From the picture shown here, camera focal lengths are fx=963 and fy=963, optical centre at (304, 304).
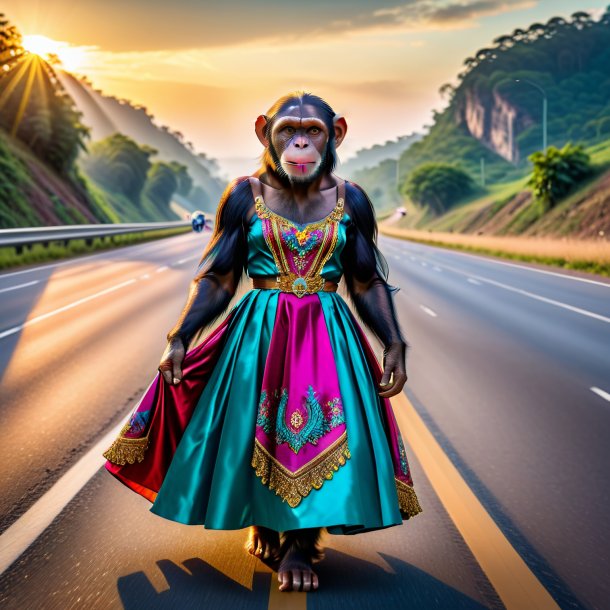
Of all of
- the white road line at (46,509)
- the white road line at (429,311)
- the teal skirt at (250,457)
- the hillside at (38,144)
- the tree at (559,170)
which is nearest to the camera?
the teal skirt at (250,457)

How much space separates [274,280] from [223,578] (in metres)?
1.27

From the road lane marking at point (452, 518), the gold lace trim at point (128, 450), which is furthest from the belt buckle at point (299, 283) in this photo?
the road lane marking at point (452, 518)

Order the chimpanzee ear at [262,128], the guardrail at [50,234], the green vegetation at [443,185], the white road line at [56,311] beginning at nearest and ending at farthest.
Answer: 1. the chimpanzee ear at [262,128]
2. the white road line at [56,311]
3. the guardrail at [50,234]
4. the green vegetation at [443,185]

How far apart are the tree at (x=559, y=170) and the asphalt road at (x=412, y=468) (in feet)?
135

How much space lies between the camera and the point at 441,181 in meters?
109

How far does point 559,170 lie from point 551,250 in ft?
78.7

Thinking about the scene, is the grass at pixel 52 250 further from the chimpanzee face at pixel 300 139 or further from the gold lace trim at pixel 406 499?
the gold lace trim at pixel 406 499

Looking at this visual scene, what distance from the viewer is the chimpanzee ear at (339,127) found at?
408 cm

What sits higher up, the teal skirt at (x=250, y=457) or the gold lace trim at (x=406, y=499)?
the teal skirt at (x=250, y=457)

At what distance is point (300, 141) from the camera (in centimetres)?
393

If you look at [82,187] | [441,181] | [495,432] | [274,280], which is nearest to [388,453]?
[274,280]

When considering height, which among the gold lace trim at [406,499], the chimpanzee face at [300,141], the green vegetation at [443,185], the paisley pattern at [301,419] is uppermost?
the chimpanzee face at [300,141]

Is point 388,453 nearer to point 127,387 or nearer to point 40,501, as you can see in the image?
point 40,501

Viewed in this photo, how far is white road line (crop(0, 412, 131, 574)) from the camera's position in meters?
4.45
